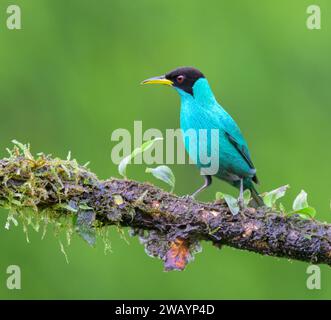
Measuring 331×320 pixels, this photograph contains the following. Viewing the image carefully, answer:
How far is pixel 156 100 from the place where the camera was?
1086 cm

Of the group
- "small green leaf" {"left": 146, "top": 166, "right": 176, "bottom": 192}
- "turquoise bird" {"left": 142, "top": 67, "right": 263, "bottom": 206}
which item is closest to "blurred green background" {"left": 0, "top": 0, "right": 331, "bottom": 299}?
"turquoise bird" {"left": 142, "top": 67, "right": 263, "bottom": 206}

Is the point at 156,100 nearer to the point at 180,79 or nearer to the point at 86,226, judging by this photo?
the point at 180,79

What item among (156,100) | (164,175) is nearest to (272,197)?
(164,175)

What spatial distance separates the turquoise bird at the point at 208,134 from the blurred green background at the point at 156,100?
310 centimetres

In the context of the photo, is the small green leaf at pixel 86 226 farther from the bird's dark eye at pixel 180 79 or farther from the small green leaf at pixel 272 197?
the bird's dark eye at pixel 180 79

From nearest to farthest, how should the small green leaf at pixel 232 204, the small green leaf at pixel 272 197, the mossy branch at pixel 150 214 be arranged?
the mossy branch at pixel 150 214 < the small green leaf at pixel 232 204 < the small green leaf at pixel 272 197

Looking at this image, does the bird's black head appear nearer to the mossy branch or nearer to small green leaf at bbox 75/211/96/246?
the mossy branch

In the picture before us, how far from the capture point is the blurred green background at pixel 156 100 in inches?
402

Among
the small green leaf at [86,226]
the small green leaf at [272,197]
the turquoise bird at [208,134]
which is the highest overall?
the turquoise bird at [208,134]

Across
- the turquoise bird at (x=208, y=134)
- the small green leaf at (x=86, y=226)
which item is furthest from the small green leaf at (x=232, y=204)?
the turquoise bird at (x=208, y=134)

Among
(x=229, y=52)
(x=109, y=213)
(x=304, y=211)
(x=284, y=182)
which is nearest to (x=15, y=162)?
(x=109, y=213)

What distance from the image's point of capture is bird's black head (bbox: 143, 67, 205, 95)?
680 cm

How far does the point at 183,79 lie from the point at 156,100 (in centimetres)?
406

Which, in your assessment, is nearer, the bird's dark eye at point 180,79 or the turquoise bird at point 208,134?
the turquoise bird at point 208,134
